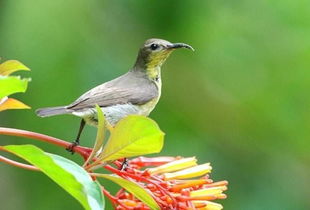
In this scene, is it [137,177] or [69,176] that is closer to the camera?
[69,176]

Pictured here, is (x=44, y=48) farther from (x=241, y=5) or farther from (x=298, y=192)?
(x=298, y=192)

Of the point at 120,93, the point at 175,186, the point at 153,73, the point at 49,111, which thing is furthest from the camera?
the point at 153,73

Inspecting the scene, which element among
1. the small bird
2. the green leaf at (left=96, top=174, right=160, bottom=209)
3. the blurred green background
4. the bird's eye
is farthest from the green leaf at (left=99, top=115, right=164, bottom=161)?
the blurred green background

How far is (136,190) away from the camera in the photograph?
2191 millimetres

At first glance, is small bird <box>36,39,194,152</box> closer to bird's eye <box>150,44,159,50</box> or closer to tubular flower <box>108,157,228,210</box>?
bird's eye <box>150,44,159,50</box>

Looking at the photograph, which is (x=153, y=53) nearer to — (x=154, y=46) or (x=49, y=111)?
(x=154, y=46)

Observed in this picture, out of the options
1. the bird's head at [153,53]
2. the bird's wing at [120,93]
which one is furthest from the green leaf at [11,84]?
the bird's head at [153,53]

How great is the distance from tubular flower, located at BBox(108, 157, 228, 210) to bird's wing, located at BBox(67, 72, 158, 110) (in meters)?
1.06

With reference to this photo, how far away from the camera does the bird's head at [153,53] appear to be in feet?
15.2

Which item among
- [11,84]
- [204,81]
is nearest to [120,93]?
[11,84]

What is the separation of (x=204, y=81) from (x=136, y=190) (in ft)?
13.7

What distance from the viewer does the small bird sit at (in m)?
3.59

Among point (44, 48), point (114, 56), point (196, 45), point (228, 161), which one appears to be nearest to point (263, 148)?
point (228, 161)

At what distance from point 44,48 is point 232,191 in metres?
1.81
